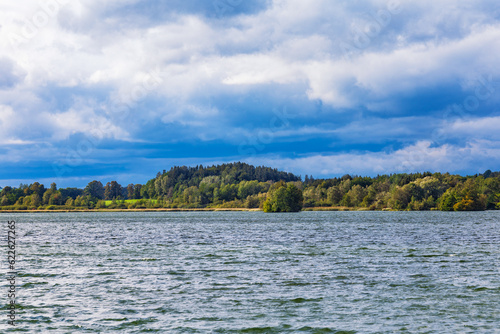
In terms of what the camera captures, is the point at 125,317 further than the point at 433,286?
No

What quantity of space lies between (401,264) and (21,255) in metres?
44.0

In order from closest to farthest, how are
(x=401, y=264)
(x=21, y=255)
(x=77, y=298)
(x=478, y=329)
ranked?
(x=478, y=329), (x=77, y=298), (x=401, y=264), (x=21, y=255)

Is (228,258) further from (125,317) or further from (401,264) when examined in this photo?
(125,317)

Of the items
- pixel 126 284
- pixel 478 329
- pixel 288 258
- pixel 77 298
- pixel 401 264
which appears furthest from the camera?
pixel 288 258

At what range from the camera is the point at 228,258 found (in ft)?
177

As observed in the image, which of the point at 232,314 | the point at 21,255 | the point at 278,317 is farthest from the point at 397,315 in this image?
the point at 21,255

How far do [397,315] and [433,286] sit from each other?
956 cm

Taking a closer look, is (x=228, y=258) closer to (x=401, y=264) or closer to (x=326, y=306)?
(x=401, y=264)

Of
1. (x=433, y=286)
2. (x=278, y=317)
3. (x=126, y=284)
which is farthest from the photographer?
(x=126, y=284)

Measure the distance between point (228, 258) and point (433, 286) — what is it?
80.1 ft

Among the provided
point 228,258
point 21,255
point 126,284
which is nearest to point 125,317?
point 126,284

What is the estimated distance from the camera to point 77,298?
3180cm

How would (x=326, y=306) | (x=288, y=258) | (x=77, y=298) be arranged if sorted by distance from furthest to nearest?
1. (x=288, y=258)
2. (x=77, y=298)
3. (x=326, y=306)

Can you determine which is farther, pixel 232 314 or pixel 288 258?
pixel 288 258
